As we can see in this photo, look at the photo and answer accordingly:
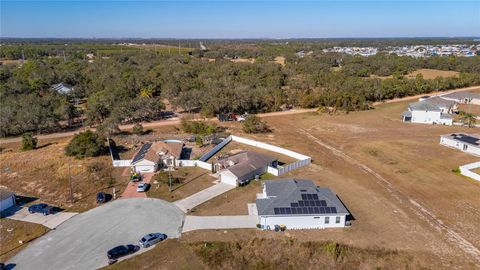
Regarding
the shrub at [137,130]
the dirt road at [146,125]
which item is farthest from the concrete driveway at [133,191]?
the dirt road at [146,125]

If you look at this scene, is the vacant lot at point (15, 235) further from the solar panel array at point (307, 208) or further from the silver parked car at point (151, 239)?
the solar panel array at point (307, 208)

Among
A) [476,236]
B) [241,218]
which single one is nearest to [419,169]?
[476,236]

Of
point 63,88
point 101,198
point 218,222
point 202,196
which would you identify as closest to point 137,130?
point 101,198

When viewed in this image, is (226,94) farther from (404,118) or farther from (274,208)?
(274,208)

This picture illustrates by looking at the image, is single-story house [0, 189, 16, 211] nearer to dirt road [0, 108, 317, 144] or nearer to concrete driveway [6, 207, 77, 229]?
concrete driveway [6, 207, 77, 229]

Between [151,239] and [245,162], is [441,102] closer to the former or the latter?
[245,162]

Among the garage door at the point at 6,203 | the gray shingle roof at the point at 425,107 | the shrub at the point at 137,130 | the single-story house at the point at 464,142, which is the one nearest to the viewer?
the garage door at the point at 6,203
